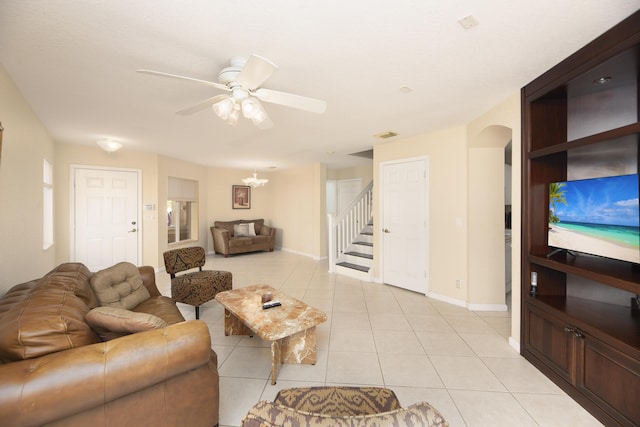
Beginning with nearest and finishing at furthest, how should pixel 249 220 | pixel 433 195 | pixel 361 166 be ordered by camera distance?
1. pixel 433 195
2. pixel 361 166
3. pixel 249 220

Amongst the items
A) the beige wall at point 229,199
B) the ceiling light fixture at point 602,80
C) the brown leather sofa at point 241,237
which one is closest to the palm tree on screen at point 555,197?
the ceiling light fixture at point 602,80

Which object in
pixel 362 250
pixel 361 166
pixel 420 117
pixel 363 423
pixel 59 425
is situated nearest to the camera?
pixel 363 423

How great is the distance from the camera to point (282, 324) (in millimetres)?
2090

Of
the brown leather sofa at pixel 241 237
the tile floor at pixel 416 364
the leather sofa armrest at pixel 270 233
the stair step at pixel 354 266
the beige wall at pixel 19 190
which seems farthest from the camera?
the leather sofa armrest at pixel 270 233

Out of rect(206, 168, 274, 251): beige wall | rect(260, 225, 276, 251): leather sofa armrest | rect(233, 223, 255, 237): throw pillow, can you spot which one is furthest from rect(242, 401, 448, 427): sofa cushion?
rect(206, 168, 274, 251): beige wall

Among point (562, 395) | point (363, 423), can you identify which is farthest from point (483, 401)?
point (363, 423)

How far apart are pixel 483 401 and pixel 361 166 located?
605 centimetres

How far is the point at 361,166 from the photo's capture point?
7.28 meters

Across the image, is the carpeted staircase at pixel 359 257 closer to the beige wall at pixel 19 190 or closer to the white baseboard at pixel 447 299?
the white baseboard at pixel 447 299

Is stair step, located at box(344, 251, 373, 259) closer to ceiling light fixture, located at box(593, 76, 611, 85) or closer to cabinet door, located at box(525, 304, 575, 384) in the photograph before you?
cabinet door, located at box(525, 304, 575, 384)

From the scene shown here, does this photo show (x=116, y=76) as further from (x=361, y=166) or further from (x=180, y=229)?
(x=361, y=166)

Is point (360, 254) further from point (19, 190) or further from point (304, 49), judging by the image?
point (19, 190)

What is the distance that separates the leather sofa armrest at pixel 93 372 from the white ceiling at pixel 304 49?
1798 millimetres

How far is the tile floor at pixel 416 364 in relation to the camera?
1.79 m
